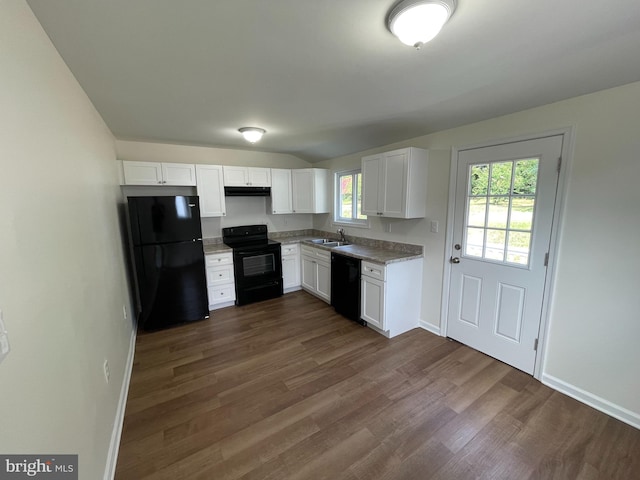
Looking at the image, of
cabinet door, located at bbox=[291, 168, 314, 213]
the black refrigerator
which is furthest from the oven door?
cabinet door, located at bbox=[291, 168, 314, 213]

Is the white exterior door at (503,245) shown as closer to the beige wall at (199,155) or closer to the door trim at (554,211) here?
the door trim at (554,211)

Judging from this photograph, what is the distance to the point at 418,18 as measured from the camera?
110cm

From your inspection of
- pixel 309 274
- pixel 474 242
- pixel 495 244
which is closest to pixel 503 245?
pixel 495 244

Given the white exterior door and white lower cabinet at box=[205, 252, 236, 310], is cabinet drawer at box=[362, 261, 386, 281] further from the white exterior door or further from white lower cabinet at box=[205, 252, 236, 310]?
white lower cabinet at box=[205, 252, 236, 310]

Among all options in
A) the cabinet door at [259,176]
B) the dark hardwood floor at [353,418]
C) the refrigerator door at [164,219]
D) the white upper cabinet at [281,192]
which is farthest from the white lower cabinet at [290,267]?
the dark hardwood floor at [353,418]

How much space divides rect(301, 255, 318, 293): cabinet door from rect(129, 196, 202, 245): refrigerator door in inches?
65.3

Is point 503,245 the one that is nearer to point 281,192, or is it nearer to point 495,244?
point 495,244

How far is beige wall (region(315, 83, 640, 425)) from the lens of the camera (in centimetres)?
173

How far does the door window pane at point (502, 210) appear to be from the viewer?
7.20 ft

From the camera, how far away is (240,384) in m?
2.21

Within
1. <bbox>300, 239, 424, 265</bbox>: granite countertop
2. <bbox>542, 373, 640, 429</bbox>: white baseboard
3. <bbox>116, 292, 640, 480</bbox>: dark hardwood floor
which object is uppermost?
<bbox>300, 239, 424, 265</bbox>: granite countertop

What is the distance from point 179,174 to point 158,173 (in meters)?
0.24

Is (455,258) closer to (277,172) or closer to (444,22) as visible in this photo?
(444,22)

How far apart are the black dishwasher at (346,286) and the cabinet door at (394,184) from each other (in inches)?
28.9
